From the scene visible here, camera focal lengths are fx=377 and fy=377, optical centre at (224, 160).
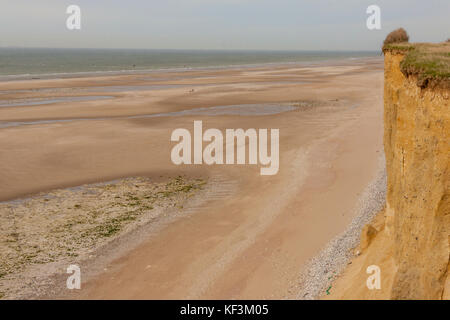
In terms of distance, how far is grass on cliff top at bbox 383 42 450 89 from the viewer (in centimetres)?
734

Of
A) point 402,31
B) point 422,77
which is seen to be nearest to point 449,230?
point 422,77

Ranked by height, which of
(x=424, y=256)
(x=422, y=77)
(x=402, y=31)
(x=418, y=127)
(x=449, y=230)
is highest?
(x=402, y=31)

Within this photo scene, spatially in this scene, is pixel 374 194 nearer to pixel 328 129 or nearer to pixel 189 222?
pixel 189 222

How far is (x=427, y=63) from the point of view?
7.82 m

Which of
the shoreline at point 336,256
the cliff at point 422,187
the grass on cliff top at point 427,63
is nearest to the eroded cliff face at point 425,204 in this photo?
the cliff at point 422,187

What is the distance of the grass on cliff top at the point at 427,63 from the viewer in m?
7.34

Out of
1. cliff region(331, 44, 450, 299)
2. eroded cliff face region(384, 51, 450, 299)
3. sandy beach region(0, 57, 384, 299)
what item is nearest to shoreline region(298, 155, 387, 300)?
sandy beach region(0, 57, 384, 299)

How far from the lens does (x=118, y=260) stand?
15.3 m

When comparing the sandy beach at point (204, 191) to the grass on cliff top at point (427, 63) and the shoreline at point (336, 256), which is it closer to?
the shoreline at point (336, 256)

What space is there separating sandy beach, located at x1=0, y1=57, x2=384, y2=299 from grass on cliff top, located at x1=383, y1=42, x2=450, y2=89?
23.3 ft

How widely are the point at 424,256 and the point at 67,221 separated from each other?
16.2 m

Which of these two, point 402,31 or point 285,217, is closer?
point 402,31

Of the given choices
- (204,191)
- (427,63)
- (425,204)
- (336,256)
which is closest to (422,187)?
(425,204)

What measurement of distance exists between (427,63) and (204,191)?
15885mm
